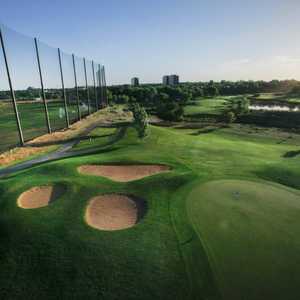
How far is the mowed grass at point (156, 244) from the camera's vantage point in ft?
19.0

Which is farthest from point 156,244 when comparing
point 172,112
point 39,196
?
point 172,112

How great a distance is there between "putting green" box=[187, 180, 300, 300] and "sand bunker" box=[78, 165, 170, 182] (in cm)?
395

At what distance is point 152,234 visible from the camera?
778 cm

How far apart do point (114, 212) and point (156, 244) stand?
274cm

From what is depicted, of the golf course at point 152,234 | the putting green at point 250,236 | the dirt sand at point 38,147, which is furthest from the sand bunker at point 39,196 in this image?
the dirt sand at point 38,147

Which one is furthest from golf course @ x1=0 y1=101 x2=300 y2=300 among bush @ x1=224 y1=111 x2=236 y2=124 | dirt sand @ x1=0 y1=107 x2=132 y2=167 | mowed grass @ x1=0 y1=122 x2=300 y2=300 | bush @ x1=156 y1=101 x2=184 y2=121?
bush @ x1=156 y1=101 x2=184 y2=121

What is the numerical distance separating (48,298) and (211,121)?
45904mm

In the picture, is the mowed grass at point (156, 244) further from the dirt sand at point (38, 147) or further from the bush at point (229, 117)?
the bush at point (229, 117)

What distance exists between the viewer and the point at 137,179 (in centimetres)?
1263

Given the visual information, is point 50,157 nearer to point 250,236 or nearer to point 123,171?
point 123,171

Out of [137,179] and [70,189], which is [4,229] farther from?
[137,179]

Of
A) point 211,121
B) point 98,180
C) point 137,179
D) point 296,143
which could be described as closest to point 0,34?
point 98,180

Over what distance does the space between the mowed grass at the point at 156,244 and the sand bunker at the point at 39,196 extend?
375 mm

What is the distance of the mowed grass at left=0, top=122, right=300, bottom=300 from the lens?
5793 millimetres
